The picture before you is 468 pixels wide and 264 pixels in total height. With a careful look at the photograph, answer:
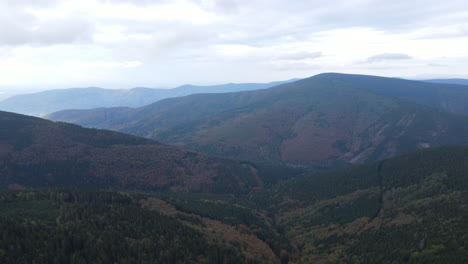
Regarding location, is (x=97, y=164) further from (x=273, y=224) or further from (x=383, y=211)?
(x=383, y=211)

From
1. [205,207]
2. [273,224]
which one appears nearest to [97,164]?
[205,207]

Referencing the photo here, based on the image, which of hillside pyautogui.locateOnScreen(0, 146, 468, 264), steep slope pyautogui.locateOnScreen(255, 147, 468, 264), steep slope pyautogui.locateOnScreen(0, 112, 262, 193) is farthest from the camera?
steep slope pyautogui.locateOnScreen(0, 112, 262, 193)

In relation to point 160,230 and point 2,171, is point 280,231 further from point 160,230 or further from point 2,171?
point 2,171

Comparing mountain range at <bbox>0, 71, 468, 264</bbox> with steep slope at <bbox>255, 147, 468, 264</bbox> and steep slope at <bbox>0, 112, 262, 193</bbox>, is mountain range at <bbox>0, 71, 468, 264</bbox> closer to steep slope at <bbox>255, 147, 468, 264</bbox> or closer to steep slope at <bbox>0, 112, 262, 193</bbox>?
steep slope at <bbox>255, 147, 468, 264</bbox>

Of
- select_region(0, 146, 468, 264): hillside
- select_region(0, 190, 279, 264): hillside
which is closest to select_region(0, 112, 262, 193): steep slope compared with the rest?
select_region(0, 146, 468, 264): hillside

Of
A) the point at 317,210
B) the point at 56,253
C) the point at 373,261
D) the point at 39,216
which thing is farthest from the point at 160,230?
the point at 317,210
